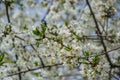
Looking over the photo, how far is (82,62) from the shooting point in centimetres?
382

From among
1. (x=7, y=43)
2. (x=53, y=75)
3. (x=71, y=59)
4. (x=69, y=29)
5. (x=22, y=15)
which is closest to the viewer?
(x=71, y=59)

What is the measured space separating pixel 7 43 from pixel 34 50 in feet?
1.73

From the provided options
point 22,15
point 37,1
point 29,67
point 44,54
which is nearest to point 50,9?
point 37,1

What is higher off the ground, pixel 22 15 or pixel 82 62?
pixel 22 15

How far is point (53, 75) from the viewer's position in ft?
18.3

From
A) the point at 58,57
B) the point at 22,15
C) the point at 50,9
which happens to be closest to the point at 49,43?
the point at 58,57

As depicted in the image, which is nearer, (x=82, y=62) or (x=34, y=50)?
(x=82, y=62)

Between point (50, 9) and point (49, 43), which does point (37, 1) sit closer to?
→ point (50, 9)

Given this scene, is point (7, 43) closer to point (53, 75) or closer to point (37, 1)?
point (53, 75)

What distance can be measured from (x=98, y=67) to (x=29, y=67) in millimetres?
1355

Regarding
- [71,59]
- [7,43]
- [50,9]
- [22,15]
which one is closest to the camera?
[71,59]

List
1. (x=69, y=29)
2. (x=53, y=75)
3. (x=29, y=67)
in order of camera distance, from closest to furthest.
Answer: (x=69, y=29)
(x=29, y=67)
(x=53, y=75)

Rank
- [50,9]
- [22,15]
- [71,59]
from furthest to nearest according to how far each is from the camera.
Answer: [22,15] → [50,9] → [71,59]

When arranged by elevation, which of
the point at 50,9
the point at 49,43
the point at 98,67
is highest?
the point at 50,9
